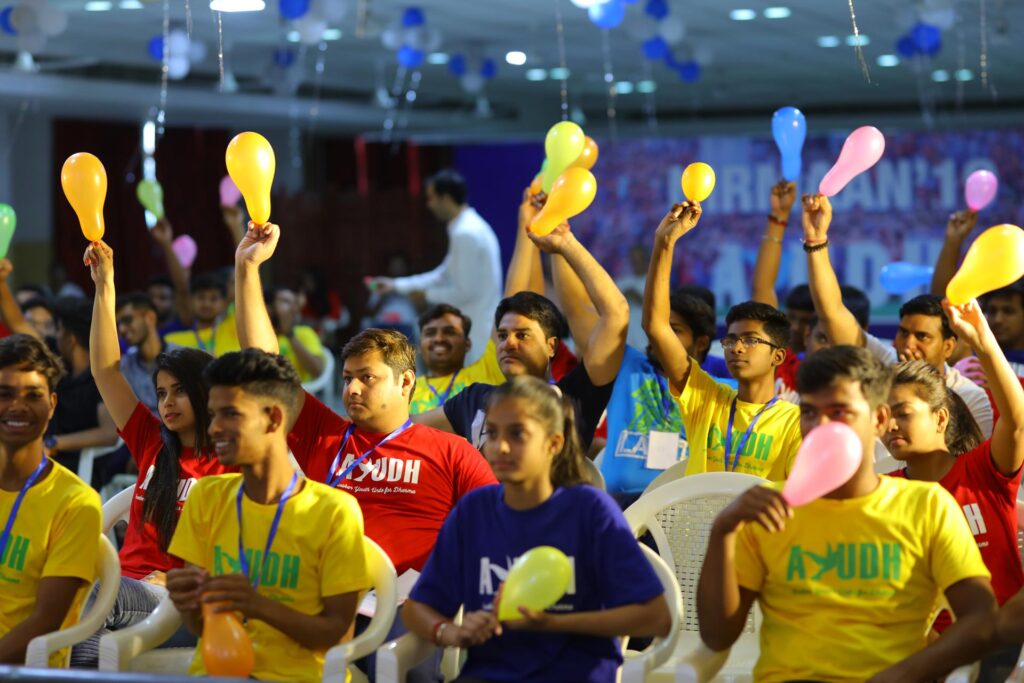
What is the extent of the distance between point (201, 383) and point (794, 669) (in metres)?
1.67

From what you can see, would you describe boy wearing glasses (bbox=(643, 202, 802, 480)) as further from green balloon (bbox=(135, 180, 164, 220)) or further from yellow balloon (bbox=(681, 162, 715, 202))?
green balloon (bbox=(135, 180, 164, 220))

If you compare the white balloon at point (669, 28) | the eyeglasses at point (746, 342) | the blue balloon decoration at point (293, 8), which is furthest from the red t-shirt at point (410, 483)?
the white balloon at point (669, 28)

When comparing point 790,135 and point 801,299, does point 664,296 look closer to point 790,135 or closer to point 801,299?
point 790,135

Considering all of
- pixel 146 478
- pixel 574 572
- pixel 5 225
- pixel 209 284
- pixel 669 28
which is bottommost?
pixel 574 572

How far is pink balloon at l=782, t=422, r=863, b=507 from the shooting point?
2348mm

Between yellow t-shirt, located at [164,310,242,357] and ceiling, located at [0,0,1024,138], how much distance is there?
2.73 m

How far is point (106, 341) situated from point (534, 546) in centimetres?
142

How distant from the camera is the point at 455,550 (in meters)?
2.67

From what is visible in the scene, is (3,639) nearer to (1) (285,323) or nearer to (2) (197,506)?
(2) (197,506)

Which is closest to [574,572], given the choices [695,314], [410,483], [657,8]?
[410,483]

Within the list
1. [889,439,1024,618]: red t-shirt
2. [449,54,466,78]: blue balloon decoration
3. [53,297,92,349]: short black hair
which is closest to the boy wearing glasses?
[889,439,1024,618]: red t-shirt

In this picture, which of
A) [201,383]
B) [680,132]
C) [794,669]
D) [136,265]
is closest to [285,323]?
[201,383]

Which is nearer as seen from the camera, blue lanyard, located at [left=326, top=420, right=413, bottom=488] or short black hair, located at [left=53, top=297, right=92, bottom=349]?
blue lanyard, located at [left=326, top=420, right=413, bottom=488]

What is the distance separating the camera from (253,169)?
3.47 meters
